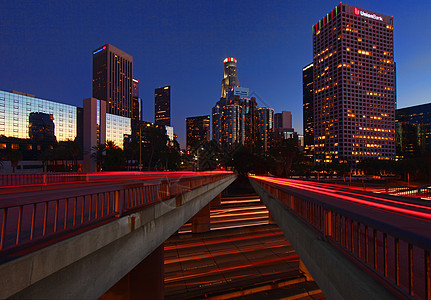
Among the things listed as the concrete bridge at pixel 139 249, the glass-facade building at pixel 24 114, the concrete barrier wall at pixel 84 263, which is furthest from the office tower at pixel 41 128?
the concrete barrier wall at pixel 84 263

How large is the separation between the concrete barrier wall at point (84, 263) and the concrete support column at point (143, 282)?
465cm

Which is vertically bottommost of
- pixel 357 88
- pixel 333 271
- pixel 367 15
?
pixel 333 271

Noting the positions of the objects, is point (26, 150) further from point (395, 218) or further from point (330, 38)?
point (330, 38)

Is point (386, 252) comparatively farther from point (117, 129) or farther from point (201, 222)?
point (117, 129)

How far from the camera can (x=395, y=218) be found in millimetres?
9492

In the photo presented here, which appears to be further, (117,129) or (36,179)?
(117,129)

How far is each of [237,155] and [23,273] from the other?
93.2m

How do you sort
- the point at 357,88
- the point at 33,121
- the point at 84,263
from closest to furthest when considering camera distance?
1. the point at 84,263
2. the point at 33,121
3. the point at 357,88

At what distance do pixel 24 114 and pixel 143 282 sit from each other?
109948mm

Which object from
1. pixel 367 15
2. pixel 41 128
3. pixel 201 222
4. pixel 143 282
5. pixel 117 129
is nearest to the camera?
pixel 143 282

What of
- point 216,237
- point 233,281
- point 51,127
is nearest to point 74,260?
point 233,281

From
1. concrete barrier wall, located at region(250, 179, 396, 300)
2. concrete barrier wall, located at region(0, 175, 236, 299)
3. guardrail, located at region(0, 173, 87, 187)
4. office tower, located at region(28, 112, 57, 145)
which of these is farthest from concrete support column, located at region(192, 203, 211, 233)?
office tower, located at region(28, 112, 57, 145)

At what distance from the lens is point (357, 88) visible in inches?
6698

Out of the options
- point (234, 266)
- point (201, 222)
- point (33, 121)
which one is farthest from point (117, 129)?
point (234, 266)
